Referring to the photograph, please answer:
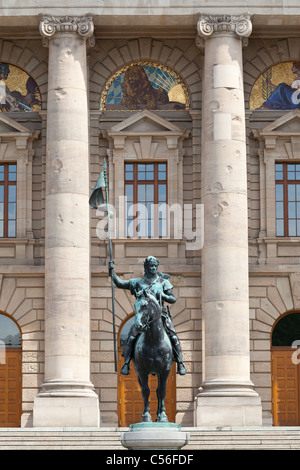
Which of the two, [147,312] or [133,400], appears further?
[133,400]

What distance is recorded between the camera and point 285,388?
43.2m

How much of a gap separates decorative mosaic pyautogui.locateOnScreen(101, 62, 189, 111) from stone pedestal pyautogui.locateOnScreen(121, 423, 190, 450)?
18.5 metres

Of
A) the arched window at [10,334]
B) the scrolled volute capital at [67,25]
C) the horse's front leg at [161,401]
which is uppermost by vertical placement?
the scrolled volute capital at [67,25]

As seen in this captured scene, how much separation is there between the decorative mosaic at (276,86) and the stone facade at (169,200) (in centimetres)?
31

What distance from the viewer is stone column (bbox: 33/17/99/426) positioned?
40031 millimetres

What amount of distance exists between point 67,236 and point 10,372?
17.2 ft

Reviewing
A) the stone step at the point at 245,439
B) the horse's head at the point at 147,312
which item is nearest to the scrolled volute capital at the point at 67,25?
the stone step at the point at 245,439

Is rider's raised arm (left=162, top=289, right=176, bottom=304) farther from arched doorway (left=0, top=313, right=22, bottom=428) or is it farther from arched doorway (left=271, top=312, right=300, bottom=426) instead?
arched doorway (left=0, top=313, right=22, bottom=428)

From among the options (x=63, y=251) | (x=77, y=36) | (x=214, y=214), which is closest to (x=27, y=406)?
(x=63, y=251)

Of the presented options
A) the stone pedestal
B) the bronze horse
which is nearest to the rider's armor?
the bronze horse

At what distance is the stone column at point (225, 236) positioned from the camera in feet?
132

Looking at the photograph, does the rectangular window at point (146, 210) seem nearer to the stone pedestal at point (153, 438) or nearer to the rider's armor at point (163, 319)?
the rider's armor at point (163, 319)

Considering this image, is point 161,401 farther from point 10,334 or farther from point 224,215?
point 10,334

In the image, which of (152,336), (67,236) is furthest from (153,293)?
(67,236)
